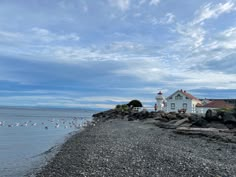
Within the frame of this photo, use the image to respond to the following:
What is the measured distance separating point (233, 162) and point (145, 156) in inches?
120

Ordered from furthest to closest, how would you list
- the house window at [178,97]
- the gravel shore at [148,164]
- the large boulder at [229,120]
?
the house window at [178,97]
the large boulder at [229,120]
the gravel shore at [148,164]

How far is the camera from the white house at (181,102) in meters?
49.2

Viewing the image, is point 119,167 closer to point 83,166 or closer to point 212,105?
point 83,166

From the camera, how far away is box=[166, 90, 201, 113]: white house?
4919cm

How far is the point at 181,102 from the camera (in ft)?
163

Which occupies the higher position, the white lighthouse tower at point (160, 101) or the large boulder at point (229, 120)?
the white lighthouse tower at point (160, 101)

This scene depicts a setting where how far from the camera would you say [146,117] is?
37.4 m

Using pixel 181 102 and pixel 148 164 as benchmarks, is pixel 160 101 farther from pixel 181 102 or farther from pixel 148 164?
pixel 148 164

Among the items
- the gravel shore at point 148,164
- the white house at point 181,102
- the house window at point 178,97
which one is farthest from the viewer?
the house window at point 178,97

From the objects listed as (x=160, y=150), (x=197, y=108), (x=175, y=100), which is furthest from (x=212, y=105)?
(x=160, y=150)

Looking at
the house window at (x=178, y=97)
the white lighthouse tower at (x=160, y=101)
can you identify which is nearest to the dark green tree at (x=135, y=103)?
the white lighthouse tower at (x=160, y=101)

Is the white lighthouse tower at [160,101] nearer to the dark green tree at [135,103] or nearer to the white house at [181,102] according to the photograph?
the white house at [181,102]

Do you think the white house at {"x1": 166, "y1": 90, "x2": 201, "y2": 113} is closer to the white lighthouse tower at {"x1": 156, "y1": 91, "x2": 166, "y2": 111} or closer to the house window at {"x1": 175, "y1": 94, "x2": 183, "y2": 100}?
the house window at {"x1": 175, "y1": 94, "x2": 183, "y2": 100}

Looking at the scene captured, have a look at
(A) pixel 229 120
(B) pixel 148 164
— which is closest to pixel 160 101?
(A) pixel 229 120
